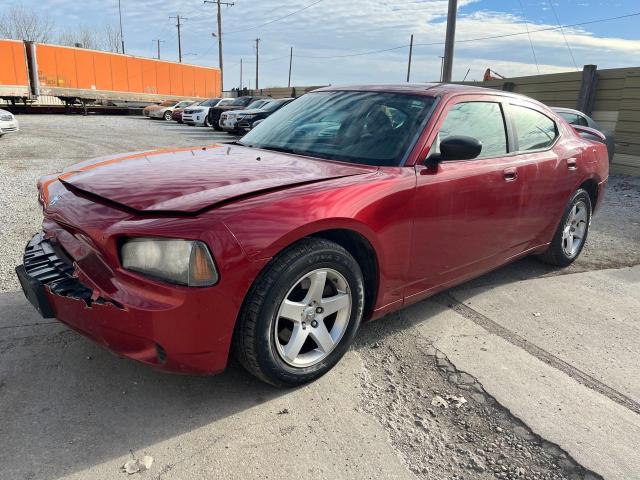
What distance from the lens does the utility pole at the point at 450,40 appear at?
52.1ft

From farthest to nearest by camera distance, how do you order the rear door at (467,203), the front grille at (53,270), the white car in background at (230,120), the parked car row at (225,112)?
the white car in background at (230,120), the parked car row at (225,112), the rear door at (467,203), the front grille at (53,270)

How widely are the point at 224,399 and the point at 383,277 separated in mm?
1083

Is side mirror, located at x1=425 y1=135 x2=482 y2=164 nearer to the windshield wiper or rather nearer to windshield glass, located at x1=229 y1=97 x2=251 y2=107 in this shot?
the windshield wiper

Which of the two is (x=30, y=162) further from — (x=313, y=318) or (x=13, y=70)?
(x=13, y=70)

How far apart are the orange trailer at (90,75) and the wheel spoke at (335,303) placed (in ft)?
93.2

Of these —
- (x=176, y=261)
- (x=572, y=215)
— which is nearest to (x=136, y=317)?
(x=176, y=261)

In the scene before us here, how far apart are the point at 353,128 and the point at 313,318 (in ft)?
4.54

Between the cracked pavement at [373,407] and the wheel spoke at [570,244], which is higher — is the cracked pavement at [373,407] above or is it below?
below

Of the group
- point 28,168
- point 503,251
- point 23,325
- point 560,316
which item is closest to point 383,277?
point 503,251

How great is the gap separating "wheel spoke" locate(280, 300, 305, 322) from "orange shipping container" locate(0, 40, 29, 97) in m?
28.4

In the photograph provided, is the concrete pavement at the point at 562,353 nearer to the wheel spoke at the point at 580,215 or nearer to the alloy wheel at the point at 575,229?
the alloy wheel at the point at 575,229

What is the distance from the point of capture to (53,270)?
2.39 meters

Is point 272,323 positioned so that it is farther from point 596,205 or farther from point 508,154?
point 596,205

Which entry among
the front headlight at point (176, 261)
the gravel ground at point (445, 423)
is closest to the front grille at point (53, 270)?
the front headlight at point (176, 261)
